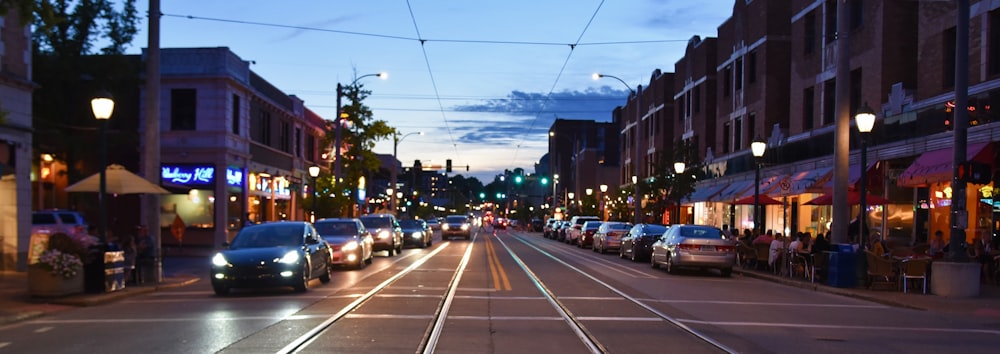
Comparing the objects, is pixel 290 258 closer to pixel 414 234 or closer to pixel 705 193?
pixel 414 234

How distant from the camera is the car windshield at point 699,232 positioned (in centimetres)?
2544

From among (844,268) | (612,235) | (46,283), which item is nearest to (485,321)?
(46,283)

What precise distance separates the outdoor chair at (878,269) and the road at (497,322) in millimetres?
1336

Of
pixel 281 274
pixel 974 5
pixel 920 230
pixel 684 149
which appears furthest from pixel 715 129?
pixel 281 274

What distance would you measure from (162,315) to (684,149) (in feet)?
100

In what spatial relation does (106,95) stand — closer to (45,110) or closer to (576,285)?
(576,285)

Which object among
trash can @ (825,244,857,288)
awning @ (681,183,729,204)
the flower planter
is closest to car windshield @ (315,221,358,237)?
the flower planter

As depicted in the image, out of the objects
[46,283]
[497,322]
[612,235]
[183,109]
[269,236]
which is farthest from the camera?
[612,235]

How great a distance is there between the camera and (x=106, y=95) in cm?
1847

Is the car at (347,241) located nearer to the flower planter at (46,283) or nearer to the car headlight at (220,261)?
the car headlight at (220,261)

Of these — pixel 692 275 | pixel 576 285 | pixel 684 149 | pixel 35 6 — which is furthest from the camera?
pixel 684 149

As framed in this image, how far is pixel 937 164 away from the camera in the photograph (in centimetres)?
2391

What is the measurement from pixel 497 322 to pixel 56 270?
8.40 metres

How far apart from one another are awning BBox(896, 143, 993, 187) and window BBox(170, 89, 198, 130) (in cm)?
2779
